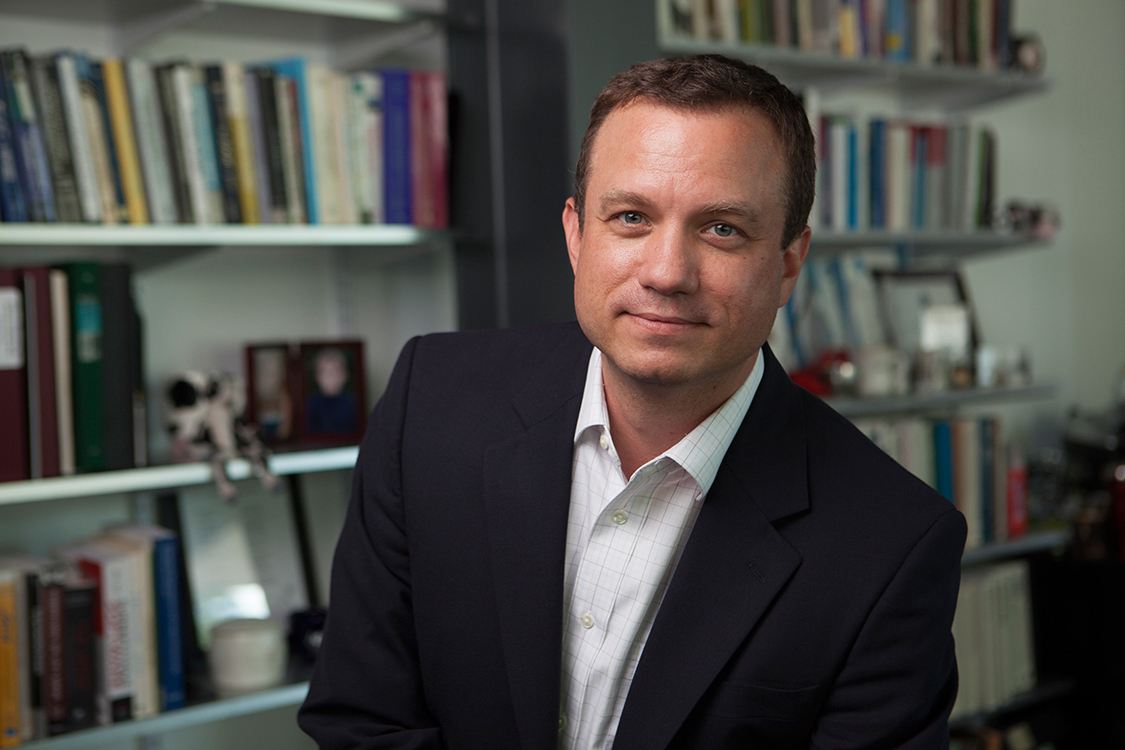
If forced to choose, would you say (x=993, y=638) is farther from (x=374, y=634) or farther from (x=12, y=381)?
(x=12, y=381)

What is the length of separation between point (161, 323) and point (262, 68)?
1.82ft

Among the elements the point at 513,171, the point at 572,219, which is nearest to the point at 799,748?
the point at 572,219

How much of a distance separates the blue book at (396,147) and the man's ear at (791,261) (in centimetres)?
120

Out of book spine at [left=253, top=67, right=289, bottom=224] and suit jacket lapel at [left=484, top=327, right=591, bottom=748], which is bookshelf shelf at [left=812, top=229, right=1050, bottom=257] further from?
suit jacket lapel at [left=484, top=327, right=591, bottom=748]

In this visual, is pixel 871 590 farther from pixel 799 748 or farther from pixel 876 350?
pixel 876 350

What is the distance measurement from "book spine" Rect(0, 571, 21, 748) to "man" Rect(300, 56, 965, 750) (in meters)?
0.86

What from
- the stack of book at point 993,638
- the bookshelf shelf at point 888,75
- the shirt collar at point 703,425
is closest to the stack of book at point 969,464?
the stack of book at point 993,638

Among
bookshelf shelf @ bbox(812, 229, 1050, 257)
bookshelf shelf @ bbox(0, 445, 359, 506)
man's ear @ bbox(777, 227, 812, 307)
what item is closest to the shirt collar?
man's ear @ bbox(777, 227, 812, 307)

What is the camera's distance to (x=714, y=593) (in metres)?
1.21

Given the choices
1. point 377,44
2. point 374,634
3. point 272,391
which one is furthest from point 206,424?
point 374,634

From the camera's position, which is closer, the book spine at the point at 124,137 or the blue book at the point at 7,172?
the blue book at the point at 7,172

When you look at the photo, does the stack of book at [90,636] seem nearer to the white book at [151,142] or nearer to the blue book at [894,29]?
the white book at [151,142]

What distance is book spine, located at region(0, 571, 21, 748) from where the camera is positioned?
6.16ft

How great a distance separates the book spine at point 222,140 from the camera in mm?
2086
